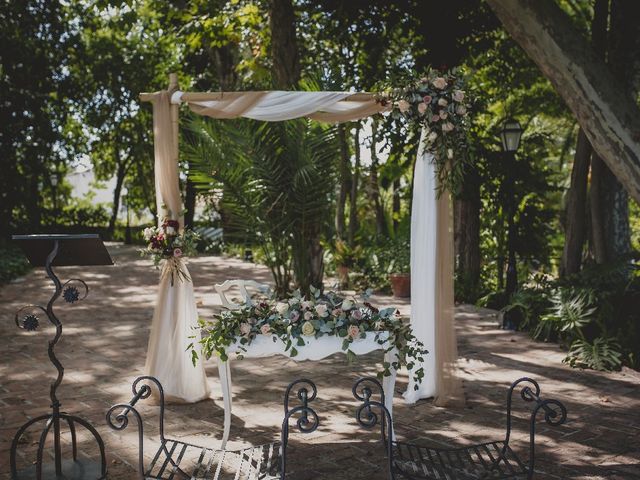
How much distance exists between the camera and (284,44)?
415 inches

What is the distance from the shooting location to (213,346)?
4.92 m

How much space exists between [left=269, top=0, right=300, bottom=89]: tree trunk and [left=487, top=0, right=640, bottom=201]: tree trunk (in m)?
5.17

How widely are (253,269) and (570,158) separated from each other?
12.8m

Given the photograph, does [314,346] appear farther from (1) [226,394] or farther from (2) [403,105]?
(2) [403,105]

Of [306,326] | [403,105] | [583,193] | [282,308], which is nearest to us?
[306,326]

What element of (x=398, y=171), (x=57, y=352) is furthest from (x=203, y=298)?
(x=398, y=171)

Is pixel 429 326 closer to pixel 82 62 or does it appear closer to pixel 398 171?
pixel 398 171

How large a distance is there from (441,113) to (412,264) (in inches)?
52.5

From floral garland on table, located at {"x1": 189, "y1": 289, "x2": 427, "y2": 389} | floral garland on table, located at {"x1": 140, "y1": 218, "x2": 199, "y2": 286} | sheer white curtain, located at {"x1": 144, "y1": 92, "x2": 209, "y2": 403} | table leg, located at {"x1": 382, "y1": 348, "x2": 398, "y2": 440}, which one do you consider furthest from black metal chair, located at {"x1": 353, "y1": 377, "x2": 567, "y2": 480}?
floral garland on table, located at {"x1": 140, "y1": 218, "x2": 199, "y2": 286}

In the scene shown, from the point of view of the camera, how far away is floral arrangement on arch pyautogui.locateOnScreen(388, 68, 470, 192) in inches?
226

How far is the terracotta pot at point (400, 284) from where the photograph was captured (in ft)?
40.8

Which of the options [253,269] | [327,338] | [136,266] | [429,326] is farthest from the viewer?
[136,266]

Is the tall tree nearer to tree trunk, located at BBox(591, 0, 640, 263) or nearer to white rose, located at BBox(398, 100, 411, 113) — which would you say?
tree trunk, located at BBox(591, 0, 640, 263)

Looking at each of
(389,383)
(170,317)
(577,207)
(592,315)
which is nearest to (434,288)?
(389,383)
